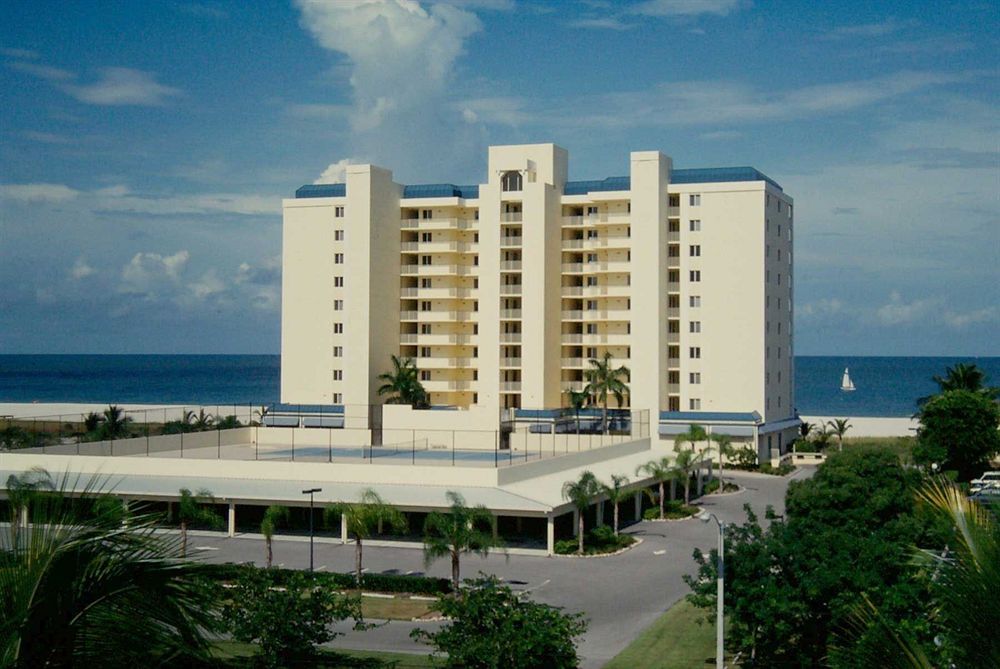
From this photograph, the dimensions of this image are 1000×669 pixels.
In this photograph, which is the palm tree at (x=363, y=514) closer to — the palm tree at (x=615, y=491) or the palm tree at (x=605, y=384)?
the palm tree at (x=615, y=491)

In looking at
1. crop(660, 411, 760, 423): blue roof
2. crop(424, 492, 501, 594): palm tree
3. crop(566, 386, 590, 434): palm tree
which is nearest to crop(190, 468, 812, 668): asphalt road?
crop(424, 492, 501, 594): palm tree

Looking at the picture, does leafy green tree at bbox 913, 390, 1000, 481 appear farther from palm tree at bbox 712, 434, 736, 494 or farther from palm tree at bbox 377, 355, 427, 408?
palm tree at bbox 377, 355, 427, 408

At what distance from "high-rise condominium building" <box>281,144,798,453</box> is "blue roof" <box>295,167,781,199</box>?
156 millimetres

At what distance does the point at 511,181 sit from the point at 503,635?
65058 mm

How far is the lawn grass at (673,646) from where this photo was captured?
29578 millimetres

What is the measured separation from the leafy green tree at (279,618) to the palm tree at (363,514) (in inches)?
512

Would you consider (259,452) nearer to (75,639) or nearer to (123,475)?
(123,475)

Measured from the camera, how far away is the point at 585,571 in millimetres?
43344

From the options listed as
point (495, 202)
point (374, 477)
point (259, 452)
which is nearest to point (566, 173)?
point (495, 202)

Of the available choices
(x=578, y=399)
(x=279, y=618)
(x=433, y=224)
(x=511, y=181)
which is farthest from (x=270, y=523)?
(x=511, y=181)

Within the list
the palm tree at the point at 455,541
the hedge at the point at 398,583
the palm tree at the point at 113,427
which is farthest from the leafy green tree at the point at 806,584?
the palm tree at the point at 113,427

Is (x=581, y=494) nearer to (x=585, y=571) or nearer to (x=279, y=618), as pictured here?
(x=585, y=571)

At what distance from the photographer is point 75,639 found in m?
8.86

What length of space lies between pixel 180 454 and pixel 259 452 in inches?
167
